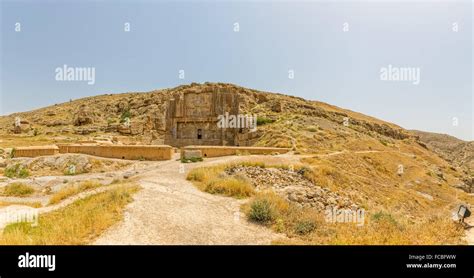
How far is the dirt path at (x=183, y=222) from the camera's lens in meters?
5.20

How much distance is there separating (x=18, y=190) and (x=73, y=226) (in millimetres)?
9097

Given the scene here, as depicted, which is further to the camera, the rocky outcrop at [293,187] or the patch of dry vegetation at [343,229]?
the rocky outcrop at [293,187]

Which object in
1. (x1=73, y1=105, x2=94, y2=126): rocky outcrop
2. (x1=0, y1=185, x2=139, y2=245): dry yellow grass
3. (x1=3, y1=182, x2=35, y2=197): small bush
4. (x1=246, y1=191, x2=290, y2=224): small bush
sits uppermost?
(x1=73, y1=105, x2=94, y2=126): rocky outcrop

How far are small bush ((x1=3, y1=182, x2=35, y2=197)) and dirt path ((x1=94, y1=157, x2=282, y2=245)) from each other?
679cm

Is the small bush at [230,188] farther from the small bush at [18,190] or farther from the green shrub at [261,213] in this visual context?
the small bush at [18,190]

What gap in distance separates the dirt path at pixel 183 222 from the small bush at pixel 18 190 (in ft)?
22.3

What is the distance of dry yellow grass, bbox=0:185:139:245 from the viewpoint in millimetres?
4758

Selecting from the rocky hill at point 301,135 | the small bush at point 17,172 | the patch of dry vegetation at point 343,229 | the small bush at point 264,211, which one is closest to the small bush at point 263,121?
the rocky hill at point 301,135

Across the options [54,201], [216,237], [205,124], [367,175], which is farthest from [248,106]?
[216,237]

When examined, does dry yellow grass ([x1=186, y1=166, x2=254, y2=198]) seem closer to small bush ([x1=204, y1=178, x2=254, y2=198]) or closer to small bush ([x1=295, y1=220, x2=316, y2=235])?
small bush ([x1=204, y1=178, x2=254, y2=198])

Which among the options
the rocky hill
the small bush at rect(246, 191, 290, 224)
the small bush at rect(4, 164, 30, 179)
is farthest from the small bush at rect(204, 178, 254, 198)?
the small bush at rect(4, 164, 30, 179)

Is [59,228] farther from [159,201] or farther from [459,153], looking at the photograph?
[459,153]

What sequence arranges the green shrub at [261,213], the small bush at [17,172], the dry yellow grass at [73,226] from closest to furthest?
the dry yellow grass at [73,226] → the green shrub at [261,213] → the small bush at [17,172]
